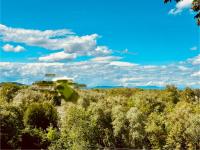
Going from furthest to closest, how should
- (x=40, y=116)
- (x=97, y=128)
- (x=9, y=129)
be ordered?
(x=40, y=116), (x=97, y=128), (x=9, y=129)

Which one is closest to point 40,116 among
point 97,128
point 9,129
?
point 97,128

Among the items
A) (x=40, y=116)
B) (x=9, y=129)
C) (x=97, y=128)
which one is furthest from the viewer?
(x=40, y=116)

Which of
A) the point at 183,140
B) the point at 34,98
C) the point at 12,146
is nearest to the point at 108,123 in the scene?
the point at 183,140

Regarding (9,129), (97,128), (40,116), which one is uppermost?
(40,116)

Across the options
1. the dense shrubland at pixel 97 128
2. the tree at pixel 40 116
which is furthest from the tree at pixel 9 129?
the tree at pixel 40 116

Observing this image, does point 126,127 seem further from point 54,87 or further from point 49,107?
point 54,87

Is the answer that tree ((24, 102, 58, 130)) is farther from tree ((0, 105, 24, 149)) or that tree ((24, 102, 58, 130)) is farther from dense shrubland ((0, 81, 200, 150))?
tree ((0, 105, 24, 149))

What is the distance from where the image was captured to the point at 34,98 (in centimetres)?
6456

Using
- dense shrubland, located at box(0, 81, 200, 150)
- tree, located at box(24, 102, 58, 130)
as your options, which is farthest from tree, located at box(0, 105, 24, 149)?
tree, located at box(24, 102, 58, 130)

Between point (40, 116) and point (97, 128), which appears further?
point (40, 116)

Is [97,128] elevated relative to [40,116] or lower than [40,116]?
lower

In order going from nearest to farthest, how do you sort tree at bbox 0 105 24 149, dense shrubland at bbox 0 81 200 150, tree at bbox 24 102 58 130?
1. tree at bbox 0 105 24 149
2. dense shrubland at bbox 0 81 200 150
3. tree at bbox 24 102 58 130

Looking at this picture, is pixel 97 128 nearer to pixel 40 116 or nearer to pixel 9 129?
pixel 40 116

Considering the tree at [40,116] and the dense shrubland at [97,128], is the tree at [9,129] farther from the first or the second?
the tree at [40,116]
